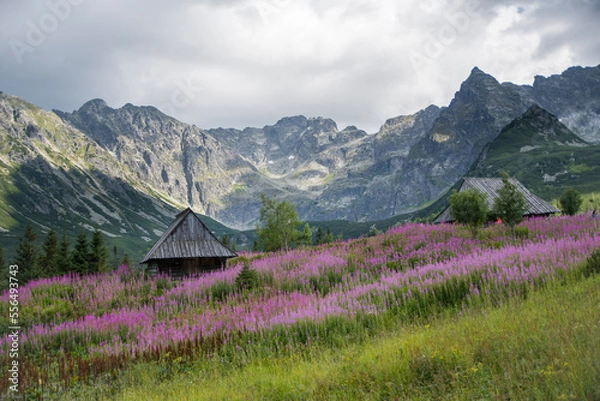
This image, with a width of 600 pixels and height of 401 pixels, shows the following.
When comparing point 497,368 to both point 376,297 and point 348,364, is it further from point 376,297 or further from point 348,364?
point 376,297

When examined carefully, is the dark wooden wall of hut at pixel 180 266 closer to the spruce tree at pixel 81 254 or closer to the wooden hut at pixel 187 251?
the wooden hut at pixel 187 251

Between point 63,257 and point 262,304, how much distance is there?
5266cm

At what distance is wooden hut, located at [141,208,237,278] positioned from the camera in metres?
25.3

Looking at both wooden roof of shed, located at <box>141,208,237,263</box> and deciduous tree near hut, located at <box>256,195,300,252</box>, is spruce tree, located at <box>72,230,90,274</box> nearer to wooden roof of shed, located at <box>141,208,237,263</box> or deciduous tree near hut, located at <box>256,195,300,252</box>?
wooden roof of shed, located at <box>141,208,237,263</box>

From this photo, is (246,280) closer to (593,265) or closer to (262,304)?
(262,304)

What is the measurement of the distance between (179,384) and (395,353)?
341 centimetres

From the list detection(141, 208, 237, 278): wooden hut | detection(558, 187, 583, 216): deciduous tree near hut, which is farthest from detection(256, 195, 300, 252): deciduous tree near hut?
detection(558, 187, 583, 216): deciduous tree near hut

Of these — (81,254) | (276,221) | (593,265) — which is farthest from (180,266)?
(276,221)

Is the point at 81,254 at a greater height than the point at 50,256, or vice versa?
the point at 81,254

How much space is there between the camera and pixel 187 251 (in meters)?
25.7

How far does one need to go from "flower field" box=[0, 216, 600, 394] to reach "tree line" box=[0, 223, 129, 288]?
13137 mm

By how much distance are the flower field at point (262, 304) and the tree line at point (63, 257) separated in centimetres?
1314

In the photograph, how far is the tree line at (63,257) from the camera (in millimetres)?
40531

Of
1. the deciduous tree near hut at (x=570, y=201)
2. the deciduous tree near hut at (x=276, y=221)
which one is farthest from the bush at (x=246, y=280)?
the deciduous tree near hut at (x=570, y=201)
